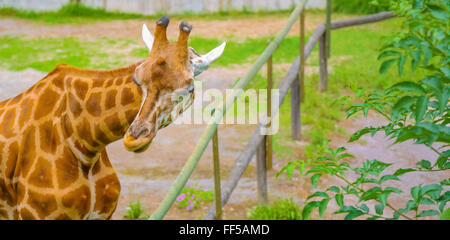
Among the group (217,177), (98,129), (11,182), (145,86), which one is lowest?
(217,177)

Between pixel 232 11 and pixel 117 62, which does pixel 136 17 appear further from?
pixel 117 62

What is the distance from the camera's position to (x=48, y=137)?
115 inches

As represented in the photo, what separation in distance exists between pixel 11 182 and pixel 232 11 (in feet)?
25.5

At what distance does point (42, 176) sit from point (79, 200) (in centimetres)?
20

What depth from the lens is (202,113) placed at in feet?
21.2

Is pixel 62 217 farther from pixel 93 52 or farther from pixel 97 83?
pixel 93 52

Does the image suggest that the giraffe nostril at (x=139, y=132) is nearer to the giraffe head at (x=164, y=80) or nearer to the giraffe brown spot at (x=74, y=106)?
the giraffe head at (x=164, y=80)

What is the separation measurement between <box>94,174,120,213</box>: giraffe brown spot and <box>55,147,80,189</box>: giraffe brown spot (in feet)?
0.46

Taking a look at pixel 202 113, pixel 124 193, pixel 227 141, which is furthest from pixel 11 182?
pixel 202 113

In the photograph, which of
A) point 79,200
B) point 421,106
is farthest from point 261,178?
point 421,106

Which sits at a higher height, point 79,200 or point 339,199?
point 339,199

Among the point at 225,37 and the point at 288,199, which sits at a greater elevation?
the point at 225,37

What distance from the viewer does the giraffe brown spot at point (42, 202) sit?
9.31 ft

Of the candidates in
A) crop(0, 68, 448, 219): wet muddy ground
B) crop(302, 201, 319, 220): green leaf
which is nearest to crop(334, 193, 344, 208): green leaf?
crop(302, 201, 319, 220): green leaf
